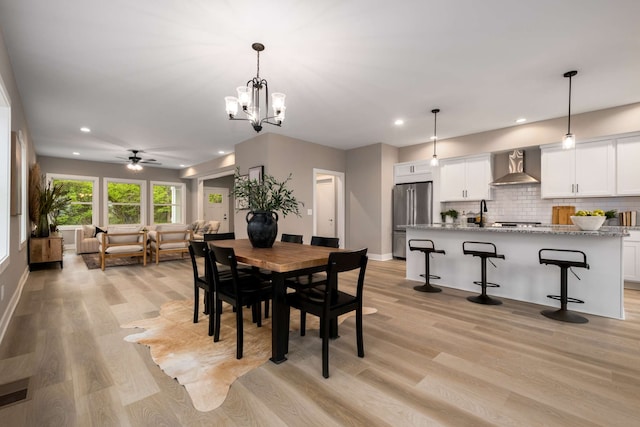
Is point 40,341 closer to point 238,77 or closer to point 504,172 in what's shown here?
point 238,77

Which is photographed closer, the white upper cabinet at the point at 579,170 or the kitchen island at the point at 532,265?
the kitchen island at the point at 532,265

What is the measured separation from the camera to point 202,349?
2400 millimetres

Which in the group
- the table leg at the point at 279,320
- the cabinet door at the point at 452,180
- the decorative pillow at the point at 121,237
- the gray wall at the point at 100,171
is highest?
the gray wall at the point at 100,171

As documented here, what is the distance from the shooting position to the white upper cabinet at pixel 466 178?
5.70 metres

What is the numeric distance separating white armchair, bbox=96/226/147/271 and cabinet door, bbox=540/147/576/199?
7.65 meters

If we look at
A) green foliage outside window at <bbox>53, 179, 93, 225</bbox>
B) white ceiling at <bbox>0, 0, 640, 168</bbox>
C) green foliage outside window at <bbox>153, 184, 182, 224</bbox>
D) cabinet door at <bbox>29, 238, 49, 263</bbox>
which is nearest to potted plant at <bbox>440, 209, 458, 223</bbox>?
white ceiling at <bbox>0, 0, 640, 168</bbox>

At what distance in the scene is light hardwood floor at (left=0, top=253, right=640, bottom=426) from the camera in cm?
162

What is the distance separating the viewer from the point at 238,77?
11.4 ft

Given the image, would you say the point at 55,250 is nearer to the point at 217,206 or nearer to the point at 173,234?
the point at 173,234

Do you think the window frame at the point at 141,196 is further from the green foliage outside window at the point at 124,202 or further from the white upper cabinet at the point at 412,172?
the white upper cabinet at the point at 412,172

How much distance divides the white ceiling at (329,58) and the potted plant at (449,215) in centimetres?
181

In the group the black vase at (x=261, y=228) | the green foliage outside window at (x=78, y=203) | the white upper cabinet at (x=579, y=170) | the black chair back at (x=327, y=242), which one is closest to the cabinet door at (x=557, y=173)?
the white upper cabinet at (x=579, y=170)

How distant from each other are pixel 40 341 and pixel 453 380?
3.32 m

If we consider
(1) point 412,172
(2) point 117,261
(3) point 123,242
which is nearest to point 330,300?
(1) point 412,172
